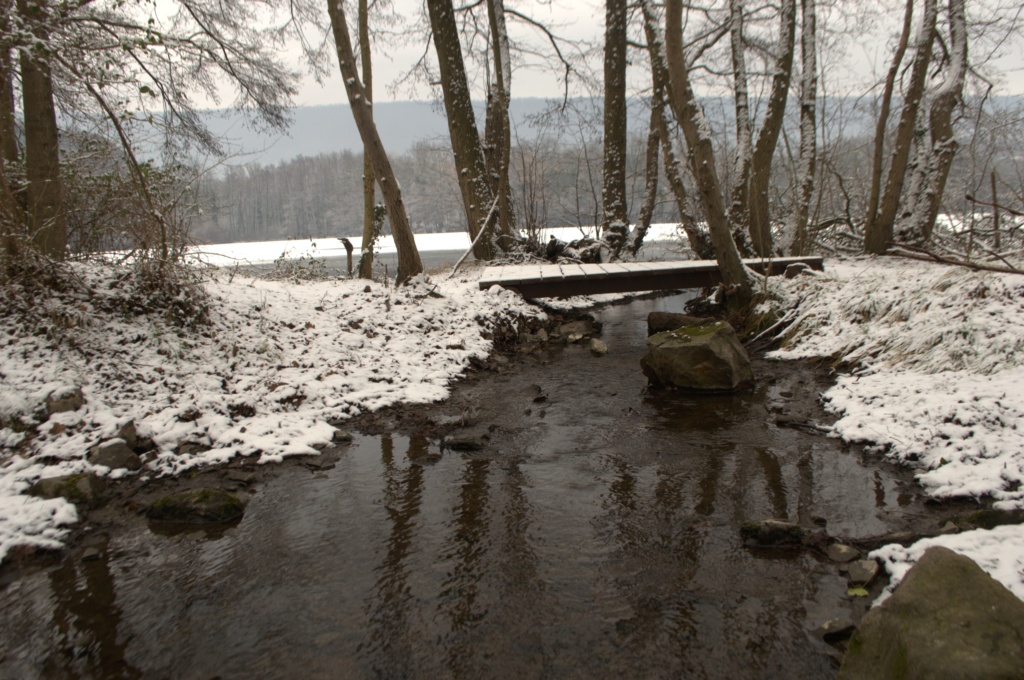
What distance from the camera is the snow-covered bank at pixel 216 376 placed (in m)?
4.79

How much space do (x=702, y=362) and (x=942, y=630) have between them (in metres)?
5.03

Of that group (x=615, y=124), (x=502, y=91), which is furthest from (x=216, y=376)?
(x=615, y=124)

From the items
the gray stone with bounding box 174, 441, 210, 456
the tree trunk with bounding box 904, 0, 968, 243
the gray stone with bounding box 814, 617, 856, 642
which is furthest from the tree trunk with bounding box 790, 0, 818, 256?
the gray stone with bounding box 174, 441, 210, 456

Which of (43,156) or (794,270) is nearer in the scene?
(43,156)

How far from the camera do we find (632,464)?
5.08 meters

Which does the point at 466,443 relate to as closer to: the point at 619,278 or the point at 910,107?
the point at 619,278

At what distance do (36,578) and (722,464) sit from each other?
16.1 ft

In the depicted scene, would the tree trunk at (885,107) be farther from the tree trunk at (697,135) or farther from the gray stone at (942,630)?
the gray stone at (942,630)

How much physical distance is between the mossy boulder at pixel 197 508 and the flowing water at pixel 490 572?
152 millimetres

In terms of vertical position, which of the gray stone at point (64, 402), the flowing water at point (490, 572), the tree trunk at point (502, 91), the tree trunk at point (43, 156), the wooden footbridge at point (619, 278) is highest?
the tree trunk at point (502, 91)

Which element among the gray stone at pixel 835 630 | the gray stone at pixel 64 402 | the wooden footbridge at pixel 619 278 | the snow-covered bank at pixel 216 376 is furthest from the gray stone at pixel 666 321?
the gray stone at pixel 64 402

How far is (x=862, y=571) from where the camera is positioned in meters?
3.33

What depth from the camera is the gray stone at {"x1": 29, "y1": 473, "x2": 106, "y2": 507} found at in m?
4.35

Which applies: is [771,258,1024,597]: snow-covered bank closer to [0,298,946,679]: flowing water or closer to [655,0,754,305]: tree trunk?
[0,298,946,679]: flowing water
